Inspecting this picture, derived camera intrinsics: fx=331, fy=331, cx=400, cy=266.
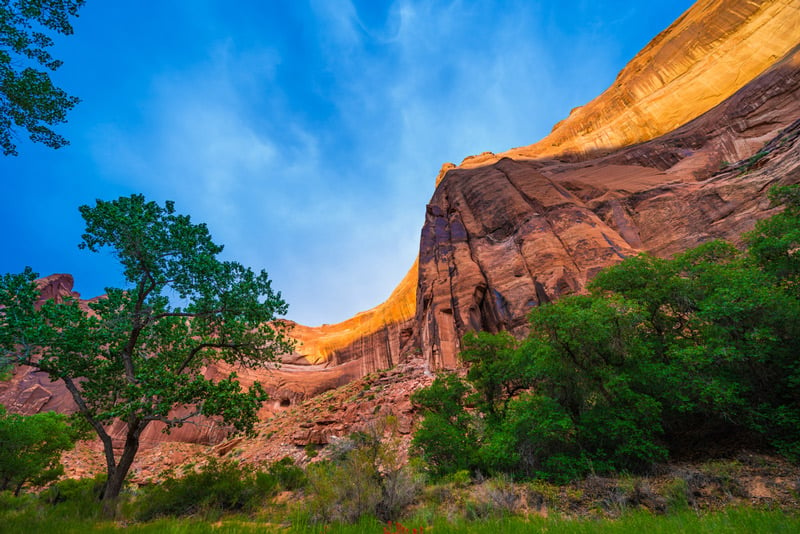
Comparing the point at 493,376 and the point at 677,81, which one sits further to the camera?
the point at 677,81

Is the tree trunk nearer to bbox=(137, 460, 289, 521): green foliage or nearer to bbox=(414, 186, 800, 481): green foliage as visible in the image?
bbox=(137, 460, 289, 521): green foliage

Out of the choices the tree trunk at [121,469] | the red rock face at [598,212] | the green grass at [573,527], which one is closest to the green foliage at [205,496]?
the tree trunk at [121,469]

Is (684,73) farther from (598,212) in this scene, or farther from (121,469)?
(121,469)

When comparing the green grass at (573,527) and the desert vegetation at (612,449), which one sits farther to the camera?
the desert vegetation at (612,449)

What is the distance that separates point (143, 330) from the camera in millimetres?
11977

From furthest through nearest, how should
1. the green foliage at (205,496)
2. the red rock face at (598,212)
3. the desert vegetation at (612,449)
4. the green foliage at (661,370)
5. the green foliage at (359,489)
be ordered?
1. the red rock face at (598,212)
2. the green foliage at (205,496)
3. the green foliage at (661,370)
4. the green foliage at (359,489)
5. the desert vegetation at (612,449)

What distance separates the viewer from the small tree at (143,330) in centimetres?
925

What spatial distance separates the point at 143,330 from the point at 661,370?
60.8ft

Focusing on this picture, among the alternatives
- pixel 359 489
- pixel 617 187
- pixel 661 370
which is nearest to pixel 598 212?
pixel 617 187

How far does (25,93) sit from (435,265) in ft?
125

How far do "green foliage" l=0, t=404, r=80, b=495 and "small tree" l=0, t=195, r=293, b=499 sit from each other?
6939 millimetres

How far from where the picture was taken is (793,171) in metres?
23.7

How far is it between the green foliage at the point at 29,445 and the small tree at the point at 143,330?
273 inches

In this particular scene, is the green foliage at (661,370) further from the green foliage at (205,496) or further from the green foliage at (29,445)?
the green foliage at (29,445)
